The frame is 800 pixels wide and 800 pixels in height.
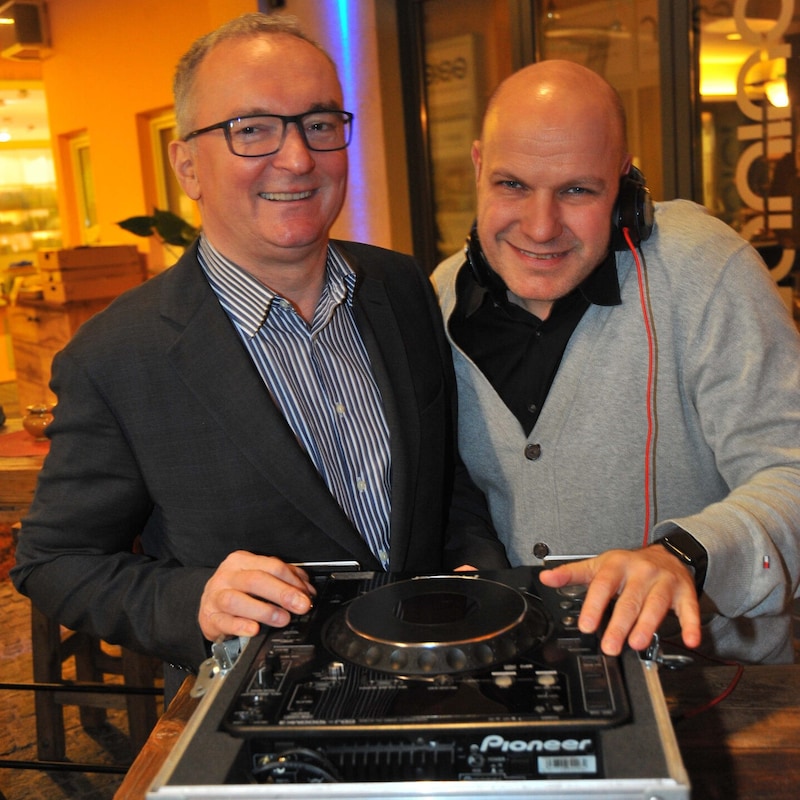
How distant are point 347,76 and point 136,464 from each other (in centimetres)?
452

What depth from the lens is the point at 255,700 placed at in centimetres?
71

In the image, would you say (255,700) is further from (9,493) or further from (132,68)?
(132,68)

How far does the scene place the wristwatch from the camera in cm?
106

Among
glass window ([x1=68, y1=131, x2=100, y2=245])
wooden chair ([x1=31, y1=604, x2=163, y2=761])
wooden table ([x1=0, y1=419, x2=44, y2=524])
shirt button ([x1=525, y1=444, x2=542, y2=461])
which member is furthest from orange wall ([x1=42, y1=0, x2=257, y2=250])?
shirt button ([x1=525, y1=444, x2=542, y2=461])

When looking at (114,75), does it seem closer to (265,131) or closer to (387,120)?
(387,120)

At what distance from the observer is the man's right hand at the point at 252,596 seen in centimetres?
86

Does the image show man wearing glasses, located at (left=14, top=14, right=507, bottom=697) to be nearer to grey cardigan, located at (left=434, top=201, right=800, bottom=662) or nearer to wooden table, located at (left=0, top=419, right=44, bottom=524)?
grey cardigan, located at (left=434, top=201, right=800, bottom=662)

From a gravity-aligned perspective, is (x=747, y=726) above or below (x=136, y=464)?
below

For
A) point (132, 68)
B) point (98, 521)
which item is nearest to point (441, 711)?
point (98, 521)

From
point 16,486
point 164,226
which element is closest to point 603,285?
point 16,486

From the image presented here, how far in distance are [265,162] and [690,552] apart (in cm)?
84

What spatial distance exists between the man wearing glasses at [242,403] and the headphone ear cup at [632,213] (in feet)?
1.27

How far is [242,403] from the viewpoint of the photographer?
51.8 inches

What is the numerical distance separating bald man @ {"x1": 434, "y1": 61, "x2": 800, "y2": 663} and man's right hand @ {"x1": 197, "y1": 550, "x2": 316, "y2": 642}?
2.14ft
